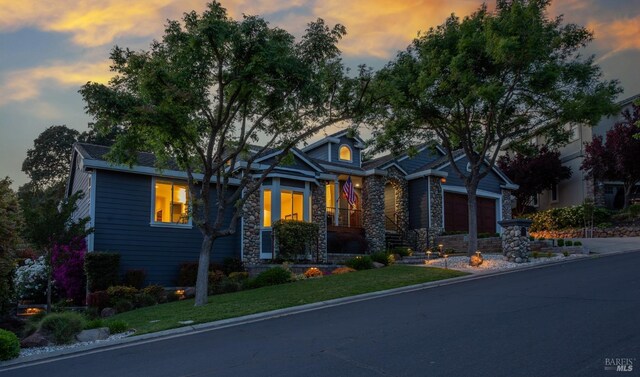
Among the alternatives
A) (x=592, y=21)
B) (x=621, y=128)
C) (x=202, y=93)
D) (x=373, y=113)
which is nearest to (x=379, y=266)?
(x=373, y=113)

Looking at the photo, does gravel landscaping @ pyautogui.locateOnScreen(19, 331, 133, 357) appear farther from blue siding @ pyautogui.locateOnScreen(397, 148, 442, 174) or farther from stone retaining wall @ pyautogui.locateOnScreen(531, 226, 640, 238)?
stone retaining wall @ pyautogui.locateOnScreen(531, 226, 640, 238)

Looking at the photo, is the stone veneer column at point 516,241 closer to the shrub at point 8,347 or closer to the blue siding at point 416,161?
the blue siding at point 416,161

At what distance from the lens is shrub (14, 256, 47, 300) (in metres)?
16.6

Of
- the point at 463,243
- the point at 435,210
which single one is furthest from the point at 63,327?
the point at 435,210

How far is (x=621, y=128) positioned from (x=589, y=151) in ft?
7.86

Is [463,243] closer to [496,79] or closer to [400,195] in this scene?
[400,195]

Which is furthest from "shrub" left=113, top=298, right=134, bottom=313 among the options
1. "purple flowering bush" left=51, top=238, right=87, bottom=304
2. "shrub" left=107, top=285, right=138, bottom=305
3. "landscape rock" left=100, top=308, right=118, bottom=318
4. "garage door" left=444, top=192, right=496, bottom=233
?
"garage door" left=444, top=192, right=496, bottom=233

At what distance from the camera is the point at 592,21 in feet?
61.8

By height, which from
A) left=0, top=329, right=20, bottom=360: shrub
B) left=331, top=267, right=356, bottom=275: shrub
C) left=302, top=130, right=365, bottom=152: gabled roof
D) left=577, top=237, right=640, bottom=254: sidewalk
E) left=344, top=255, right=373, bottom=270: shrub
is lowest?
left=0, top=329, right=20, bottom=360: shrub

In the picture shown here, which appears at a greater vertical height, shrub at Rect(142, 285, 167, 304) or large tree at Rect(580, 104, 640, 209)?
large tree at Rect(580, 104, 640, 209)

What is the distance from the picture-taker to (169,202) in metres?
20.2

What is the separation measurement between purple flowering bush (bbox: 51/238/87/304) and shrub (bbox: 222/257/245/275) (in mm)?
5071

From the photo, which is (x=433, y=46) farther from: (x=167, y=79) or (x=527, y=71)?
(x=167, y=79)

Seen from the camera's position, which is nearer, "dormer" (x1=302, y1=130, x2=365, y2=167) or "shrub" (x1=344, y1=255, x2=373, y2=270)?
"shrub" (x1=344, y1=255, x2=373, y2=270)
